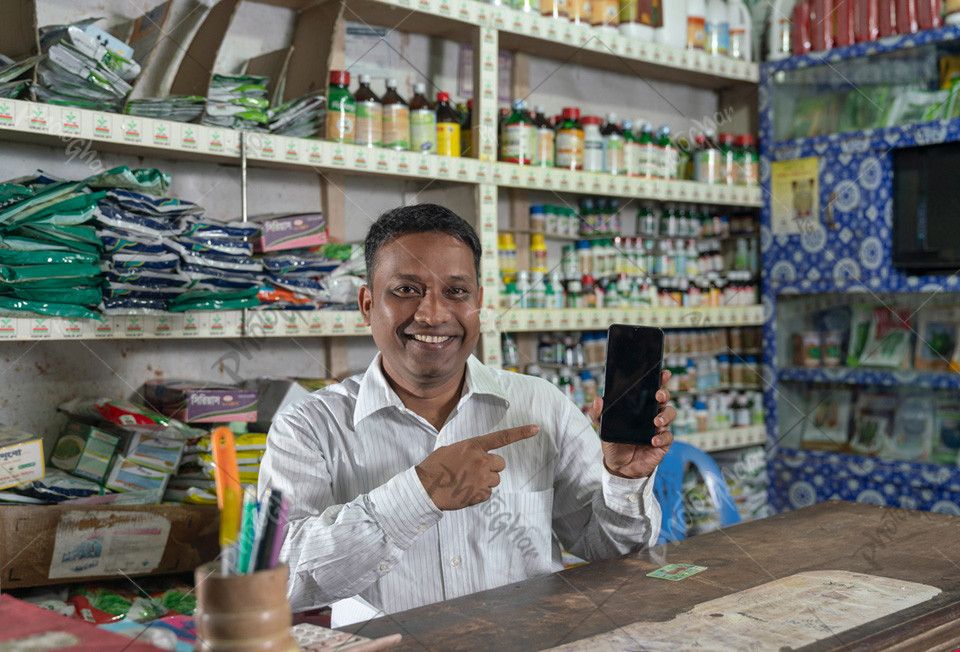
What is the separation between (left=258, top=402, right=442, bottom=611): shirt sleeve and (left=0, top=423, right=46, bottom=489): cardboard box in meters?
0.80

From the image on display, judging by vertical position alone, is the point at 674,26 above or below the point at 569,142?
above

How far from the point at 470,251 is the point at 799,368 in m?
2.73

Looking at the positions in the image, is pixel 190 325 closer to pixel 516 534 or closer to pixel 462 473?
pixel 516 534

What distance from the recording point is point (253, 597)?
2.77ft

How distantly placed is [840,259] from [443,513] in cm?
292

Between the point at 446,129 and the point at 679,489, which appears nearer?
the point at 679,489

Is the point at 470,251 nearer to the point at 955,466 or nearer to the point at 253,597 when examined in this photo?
the point at 253,597

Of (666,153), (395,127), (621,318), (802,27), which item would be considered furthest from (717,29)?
(395,127)

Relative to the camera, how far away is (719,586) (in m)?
1.41

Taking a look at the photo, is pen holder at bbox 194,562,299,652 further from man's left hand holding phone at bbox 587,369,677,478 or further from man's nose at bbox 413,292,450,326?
man's nose at bbox 413,292,450,326

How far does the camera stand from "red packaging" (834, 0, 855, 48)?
3.77m

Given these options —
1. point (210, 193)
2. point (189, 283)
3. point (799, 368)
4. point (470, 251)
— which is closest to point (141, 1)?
point (210, 193)

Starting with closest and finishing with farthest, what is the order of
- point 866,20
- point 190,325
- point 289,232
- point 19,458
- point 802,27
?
point 19,458
point 190,325
point 289,232
point 866,20
point 802,27

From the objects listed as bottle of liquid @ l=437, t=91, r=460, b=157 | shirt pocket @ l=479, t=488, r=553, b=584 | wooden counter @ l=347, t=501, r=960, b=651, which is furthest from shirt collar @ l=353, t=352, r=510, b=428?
bottle of liquid @ l=437, t=91, r=460, b=157
